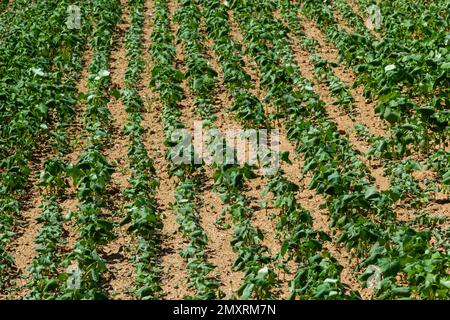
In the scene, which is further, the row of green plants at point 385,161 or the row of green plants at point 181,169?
the row of green plants at point 385,161

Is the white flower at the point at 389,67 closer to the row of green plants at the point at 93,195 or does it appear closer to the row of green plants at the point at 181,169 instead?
the row of green plants at the point at 181,169

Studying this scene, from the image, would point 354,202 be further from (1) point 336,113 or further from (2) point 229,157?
(1) point 336,113

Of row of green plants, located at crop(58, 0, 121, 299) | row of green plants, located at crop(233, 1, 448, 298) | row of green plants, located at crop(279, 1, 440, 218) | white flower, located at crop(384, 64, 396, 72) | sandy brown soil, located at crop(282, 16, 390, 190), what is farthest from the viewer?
white flower, located at crop(384, 64, 396, 72)

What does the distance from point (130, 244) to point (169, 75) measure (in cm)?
477

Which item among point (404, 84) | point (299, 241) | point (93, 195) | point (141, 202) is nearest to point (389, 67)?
point (404, 84)

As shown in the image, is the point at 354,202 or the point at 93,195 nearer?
the point at 354,202

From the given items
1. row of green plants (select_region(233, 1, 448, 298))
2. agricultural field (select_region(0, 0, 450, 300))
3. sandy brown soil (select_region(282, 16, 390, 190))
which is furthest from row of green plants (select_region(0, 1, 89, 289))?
sandy brown soil (select_region(282, 16, 390, 190))

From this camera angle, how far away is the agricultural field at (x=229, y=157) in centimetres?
833

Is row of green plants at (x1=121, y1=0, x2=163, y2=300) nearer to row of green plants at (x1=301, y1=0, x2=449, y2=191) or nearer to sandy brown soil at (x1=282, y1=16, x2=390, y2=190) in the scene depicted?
sandy brown soil at (x1=282, y1=16, x2=390, y2=190)

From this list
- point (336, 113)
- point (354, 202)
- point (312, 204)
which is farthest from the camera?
point (336, 113)

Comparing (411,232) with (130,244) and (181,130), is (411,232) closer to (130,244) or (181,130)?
(130,244)

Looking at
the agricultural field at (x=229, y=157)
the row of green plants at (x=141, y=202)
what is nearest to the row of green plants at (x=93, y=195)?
the agricultural field at (x=229, y=157)

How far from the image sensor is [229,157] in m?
10.5

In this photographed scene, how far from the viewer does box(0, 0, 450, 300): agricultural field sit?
8.33 meters
